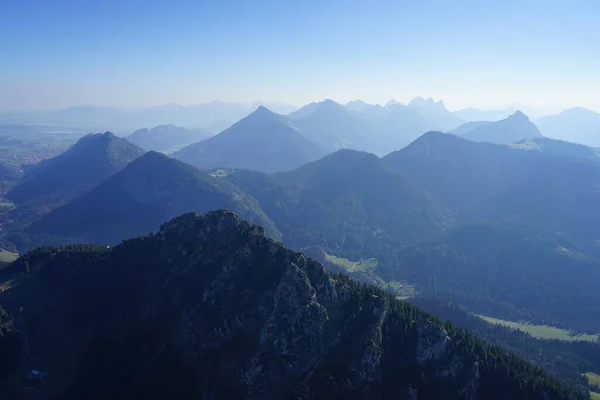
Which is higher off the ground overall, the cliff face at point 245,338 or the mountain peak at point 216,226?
the mountain peak at point 216,226

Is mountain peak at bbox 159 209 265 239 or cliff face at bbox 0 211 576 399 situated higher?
mountain peak at bbox 159 209 265 239

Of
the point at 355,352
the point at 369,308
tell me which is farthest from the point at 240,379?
the point at 369,308

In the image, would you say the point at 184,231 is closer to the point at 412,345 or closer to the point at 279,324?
the point at 279,324

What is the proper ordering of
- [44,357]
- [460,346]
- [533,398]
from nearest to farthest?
1. [533,398]
2. [460,346]
3. [44,357]

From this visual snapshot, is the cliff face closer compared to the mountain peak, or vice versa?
the cliff face

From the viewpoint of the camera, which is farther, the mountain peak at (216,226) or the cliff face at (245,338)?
the mountain peak at (216,226)

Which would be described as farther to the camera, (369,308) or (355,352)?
(369,308)

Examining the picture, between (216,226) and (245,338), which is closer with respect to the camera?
(245,338)

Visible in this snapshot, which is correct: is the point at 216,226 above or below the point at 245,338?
above
